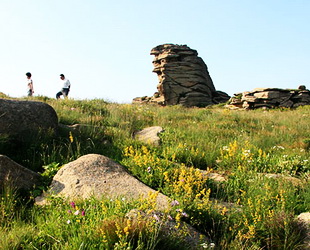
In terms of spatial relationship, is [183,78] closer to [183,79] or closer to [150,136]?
[183,79]

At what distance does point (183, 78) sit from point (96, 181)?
3540 cm

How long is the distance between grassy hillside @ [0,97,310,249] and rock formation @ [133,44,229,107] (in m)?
27.8

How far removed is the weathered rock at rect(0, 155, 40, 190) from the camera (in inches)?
206

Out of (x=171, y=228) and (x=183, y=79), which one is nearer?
(x=171, y=228)

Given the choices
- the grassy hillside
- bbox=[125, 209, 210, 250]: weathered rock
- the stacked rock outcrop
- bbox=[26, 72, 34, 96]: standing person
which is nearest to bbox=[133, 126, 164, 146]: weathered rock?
the grassy hillside

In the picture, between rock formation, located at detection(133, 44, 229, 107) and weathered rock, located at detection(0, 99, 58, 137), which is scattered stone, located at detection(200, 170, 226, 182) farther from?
rock formation, located at detection(133, 44, 229, 107)

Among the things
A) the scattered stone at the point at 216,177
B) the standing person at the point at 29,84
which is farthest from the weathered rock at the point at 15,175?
the standing person at the point at 29,84

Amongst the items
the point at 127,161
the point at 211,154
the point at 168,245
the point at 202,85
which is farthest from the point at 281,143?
the point at 202,85

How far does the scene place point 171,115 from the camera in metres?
14.2

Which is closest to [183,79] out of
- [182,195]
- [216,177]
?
[216,177]

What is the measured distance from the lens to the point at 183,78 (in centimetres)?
3984

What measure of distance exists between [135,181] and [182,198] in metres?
1.05

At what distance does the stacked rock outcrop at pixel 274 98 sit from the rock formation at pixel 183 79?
30.2 feet

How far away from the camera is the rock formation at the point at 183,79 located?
3922cm
